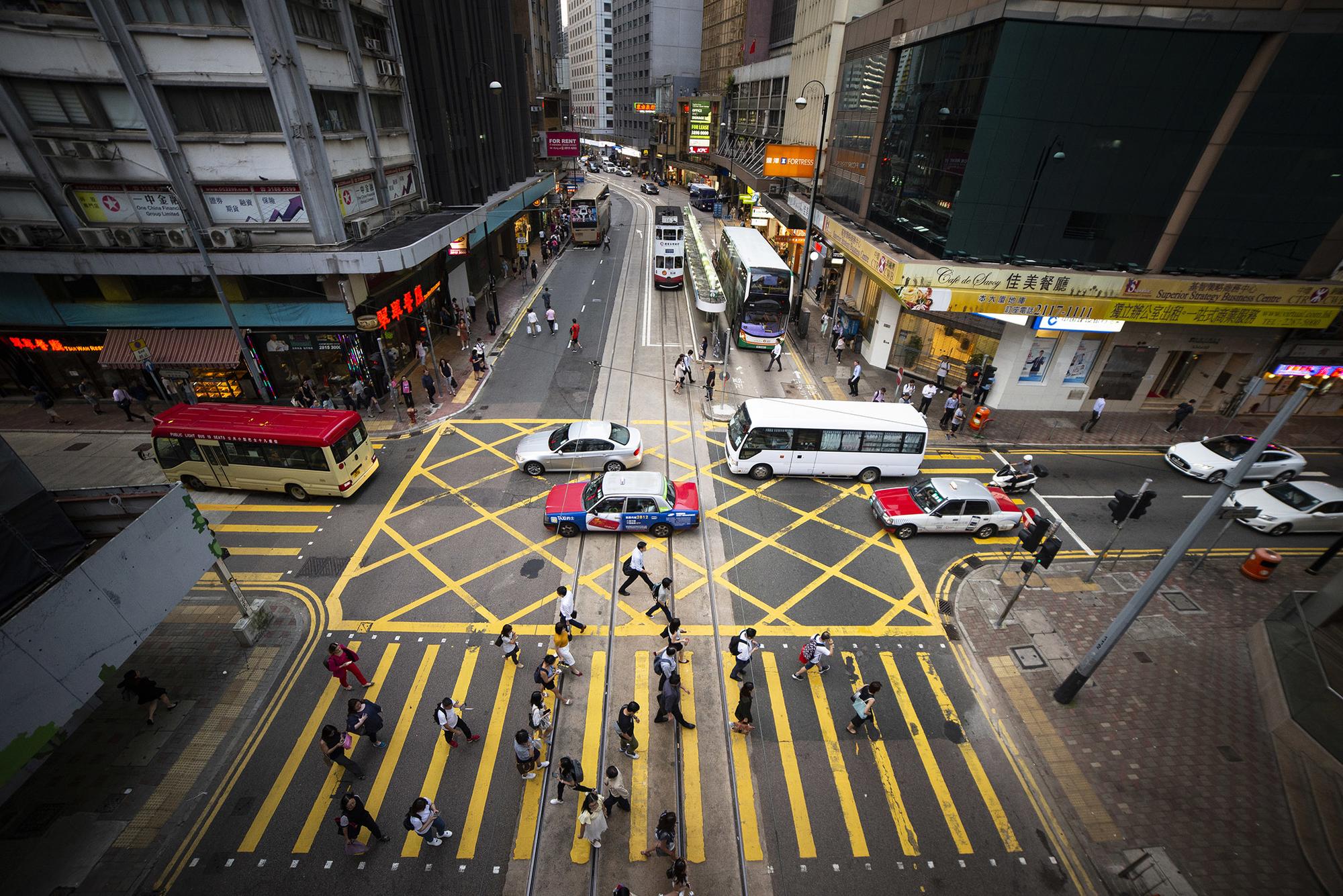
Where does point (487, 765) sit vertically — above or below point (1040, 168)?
below

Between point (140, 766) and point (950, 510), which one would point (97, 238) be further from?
point (950, 510)

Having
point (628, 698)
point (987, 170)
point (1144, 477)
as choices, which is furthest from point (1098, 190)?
point (628, 698)

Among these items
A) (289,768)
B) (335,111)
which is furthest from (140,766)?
(335,111)

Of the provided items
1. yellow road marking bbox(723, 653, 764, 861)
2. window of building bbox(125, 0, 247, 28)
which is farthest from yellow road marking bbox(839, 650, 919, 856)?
window of building bbox(125, 0, 247, 28)

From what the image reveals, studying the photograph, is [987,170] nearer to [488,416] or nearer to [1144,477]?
[1144,477]

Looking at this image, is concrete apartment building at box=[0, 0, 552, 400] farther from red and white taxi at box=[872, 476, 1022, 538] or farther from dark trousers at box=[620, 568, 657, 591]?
red and white taxi at box=[872, 476, 1022, 538]
